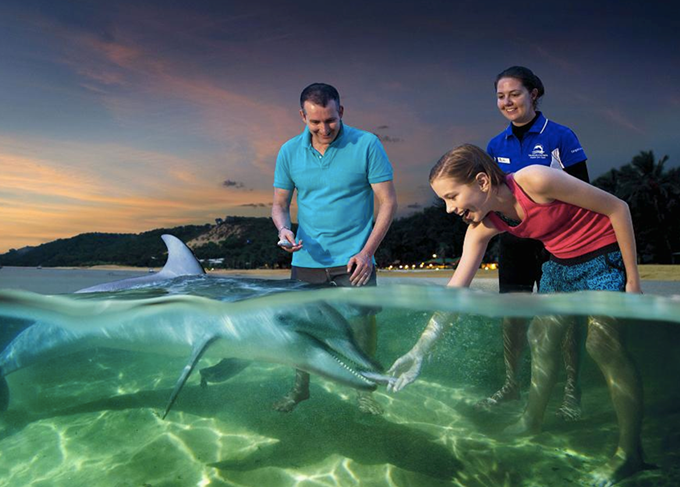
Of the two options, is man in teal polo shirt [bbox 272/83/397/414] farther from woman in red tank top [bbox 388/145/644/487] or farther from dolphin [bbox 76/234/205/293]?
dolphin [bbox 76/234/205/293]

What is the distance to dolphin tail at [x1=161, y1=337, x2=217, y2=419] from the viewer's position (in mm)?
4262

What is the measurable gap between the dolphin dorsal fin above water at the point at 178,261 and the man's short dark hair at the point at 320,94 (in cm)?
292

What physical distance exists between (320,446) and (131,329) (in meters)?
2.66

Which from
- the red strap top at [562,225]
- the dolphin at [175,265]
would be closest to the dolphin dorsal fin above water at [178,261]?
the dolphin at [175,265]

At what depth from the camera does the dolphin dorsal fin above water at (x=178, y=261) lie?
657cm

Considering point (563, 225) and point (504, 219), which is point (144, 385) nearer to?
point (504, 219)

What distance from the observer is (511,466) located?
3.84 meters

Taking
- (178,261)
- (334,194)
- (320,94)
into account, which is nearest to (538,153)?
(334,194)

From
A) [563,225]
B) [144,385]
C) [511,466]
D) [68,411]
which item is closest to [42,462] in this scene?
[68,411]

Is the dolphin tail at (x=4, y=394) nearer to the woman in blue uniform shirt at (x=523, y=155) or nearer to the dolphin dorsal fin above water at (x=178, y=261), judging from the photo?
the dolphin dorsal fin above water at (x=178, y=261)

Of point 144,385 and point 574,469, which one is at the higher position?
point 144,385

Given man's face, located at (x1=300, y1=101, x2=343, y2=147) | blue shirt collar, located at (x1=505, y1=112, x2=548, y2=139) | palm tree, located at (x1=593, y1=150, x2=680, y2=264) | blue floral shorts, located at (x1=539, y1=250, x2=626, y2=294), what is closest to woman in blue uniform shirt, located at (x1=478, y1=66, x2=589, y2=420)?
blue shirt collar, located at (x1=505, y1=112, x2=548, y2=139)

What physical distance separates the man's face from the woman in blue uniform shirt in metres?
1.46

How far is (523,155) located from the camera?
467 cm
